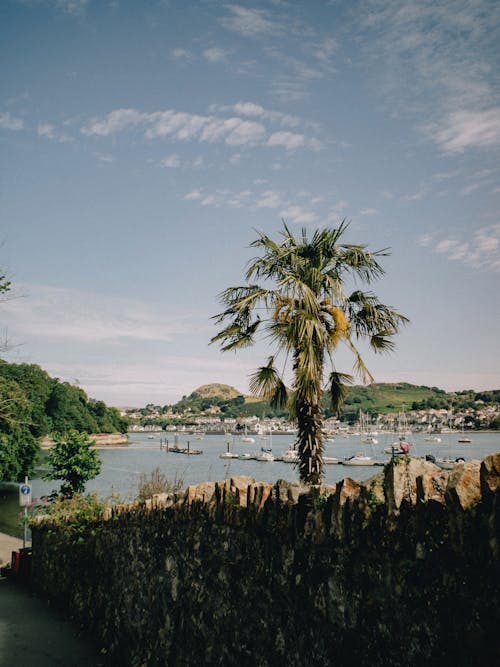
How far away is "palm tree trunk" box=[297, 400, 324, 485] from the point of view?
25.7ft

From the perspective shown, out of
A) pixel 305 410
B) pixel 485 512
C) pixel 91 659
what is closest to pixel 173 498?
pixel 305 410

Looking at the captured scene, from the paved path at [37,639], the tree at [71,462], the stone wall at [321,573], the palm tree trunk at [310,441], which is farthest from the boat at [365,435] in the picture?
the stone wall at [321,573]

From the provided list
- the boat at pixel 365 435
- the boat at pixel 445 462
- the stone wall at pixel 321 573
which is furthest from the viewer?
the boat at pixel 365 435

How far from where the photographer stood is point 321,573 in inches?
151

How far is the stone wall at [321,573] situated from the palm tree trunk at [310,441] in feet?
7.43

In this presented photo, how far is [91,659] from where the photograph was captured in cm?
770

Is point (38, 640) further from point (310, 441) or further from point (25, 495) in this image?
point (25, 495)

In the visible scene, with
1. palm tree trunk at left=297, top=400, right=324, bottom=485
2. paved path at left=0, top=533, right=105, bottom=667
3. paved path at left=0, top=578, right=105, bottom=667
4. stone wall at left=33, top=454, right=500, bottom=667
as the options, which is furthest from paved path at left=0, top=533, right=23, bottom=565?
palm tree trunk at left=297, top=400, right=324, bottom=485

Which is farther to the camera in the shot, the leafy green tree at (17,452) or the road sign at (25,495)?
the leafy green tree at (17,452)

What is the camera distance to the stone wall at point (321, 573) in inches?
111

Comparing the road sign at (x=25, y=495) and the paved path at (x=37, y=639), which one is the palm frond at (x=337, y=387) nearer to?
the paved path at (x=37, y=639)

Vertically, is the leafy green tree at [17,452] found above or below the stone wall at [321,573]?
below

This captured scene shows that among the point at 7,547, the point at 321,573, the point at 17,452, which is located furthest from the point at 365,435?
the point at 321,573

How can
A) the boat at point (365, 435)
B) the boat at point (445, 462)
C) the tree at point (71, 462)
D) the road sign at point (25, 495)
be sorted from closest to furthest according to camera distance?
the boat at point (445, 462) → the road sign at point (25, 495) → the tree at point (71, 462) → the boat at point (365, 435)
